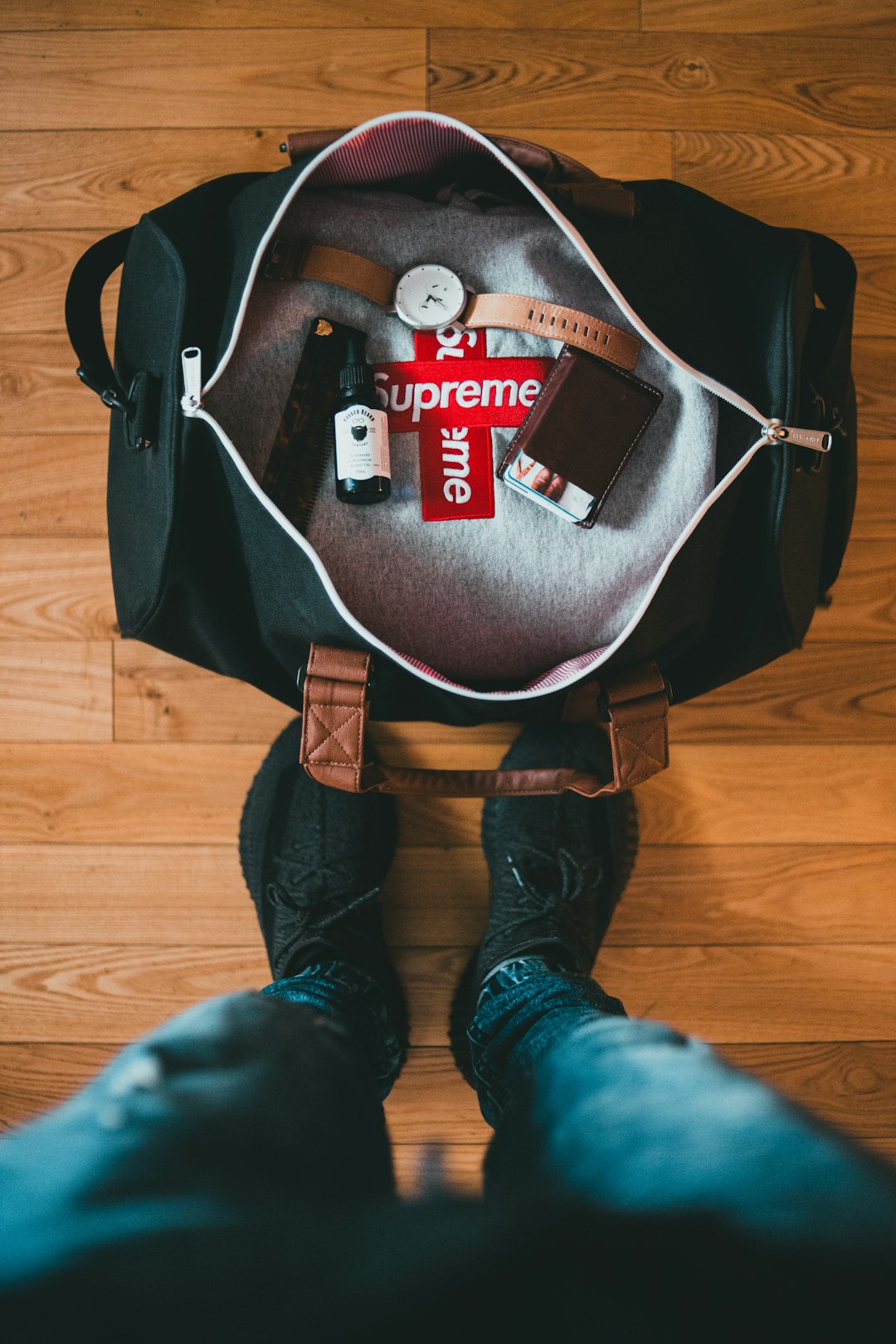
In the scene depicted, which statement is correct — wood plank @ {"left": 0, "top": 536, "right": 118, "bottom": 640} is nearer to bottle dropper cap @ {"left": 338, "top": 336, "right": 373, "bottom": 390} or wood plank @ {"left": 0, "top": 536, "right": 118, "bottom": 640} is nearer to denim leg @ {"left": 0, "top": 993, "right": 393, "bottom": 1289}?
bottle dropper cap @ {"left": 338, "top": 336, "right": 373, "bottom": 390}

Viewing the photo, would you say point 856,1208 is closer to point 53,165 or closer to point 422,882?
point 422,882

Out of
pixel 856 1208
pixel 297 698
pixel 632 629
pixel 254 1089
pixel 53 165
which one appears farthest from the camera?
pixel 53 165

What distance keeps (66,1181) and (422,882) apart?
659 mm

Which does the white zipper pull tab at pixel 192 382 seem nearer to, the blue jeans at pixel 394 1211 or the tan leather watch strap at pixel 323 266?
the tan leather watch strap at pixel 323 266

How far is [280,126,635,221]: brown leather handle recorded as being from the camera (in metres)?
0.72

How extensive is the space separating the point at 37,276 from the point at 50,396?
0.47 ft

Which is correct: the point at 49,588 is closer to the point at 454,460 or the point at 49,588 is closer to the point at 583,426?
the point at 454,460

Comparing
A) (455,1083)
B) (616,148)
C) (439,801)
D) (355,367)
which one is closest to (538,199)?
(355,367)

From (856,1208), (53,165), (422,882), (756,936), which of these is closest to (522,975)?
(422,882)

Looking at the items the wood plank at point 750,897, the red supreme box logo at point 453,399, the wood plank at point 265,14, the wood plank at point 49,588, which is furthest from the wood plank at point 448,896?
the wood plank at point 265,14

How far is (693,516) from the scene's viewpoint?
2.29 ft

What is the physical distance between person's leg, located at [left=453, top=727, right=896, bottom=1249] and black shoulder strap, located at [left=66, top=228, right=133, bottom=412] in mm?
599

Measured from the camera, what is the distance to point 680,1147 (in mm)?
422

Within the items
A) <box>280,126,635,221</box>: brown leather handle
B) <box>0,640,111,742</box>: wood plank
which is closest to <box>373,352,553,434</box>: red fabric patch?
<box>280,126,635,221</box>: brown leather handle
